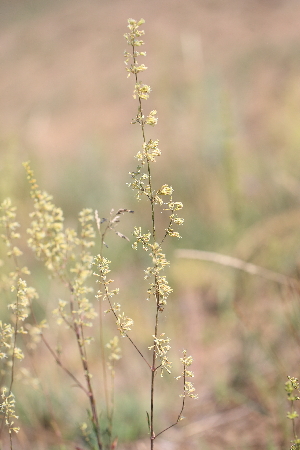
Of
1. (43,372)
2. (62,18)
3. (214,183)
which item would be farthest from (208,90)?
(62,18)

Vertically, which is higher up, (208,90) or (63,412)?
(208,90)

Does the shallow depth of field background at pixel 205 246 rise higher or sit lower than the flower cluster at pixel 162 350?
higher

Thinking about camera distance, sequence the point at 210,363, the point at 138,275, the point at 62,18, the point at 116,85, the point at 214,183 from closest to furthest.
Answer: the point at 210,363, the point at 138,275, the point at 214,183, the point at 116,85, the point at 62,18

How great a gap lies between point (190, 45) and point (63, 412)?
112 inches

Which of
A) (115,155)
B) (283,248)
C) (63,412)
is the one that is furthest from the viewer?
(115,155)

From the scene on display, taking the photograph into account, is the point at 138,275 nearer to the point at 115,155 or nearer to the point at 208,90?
the point at 208,90

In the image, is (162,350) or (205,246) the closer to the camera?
(162,350)

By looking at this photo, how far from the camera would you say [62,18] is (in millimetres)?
15969

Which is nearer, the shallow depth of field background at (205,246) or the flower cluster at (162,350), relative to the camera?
the flower cluster at (162,350)

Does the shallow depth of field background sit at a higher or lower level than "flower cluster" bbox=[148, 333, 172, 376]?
higher

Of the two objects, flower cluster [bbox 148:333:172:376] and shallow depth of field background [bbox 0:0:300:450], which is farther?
shallow depth of field background [bbox 0:0:300:450]

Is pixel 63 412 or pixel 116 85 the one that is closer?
pixel 63 412

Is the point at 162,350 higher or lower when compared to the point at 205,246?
lower

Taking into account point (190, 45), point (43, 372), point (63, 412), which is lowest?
point (63, 412)
